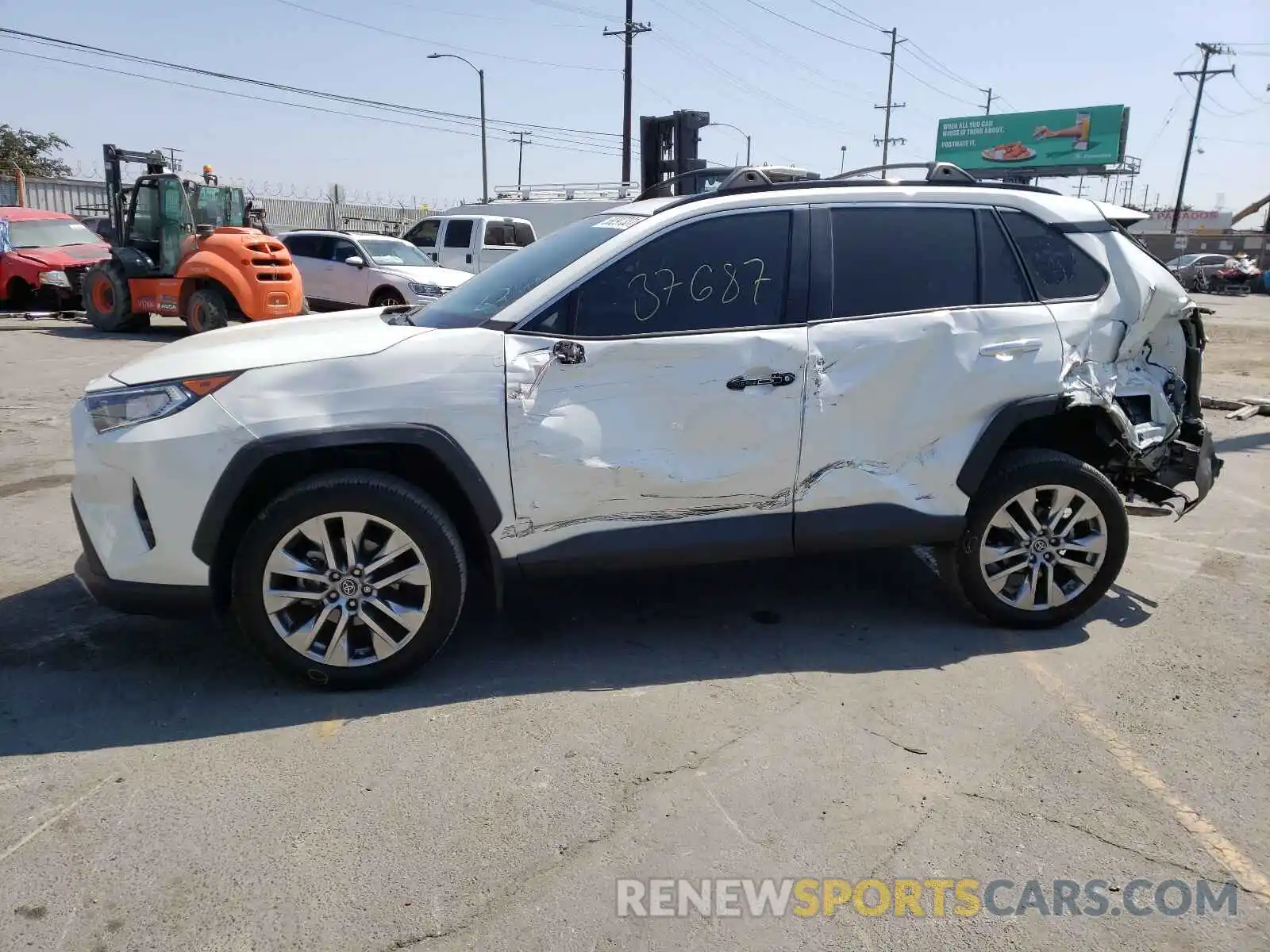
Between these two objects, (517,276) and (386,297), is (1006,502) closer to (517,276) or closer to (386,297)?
(517,276)

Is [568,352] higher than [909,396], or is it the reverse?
[568,352]

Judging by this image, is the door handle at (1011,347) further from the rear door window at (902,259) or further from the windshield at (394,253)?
the windshield at (394,253)

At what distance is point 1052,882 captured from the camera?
2.70 metres

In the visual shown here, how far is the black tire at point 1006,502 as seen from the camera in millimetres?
4211

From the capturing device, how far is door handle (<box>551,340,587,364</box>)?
144 inches

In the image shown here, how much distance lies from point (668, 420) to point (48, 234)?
19753 millimetres

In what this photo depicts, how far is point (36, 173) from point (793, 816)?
190ft

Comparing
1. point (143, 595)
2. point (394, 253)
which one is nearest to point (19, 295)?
point (394, 253)

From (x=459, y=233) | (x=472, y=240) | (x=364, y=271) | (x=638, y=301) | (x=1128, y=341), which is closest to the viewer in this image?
(x=638, y=301)

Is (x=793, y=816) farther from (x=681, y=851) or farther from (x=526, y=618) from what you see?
(x=526, y=618)

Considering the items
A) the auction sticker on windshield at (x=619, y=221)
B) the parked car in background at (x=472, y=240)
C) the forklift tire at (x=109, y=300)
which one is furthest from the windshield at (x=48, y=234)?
the auction sticker on windshield at (x=619, y=221)

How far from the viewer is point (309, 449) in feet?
11.4

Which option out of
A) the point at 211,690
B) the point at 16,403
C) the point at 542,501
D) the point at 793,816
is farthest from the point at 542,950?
the point at 16,403

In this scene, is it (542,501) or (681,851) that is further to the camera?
(542,501)
